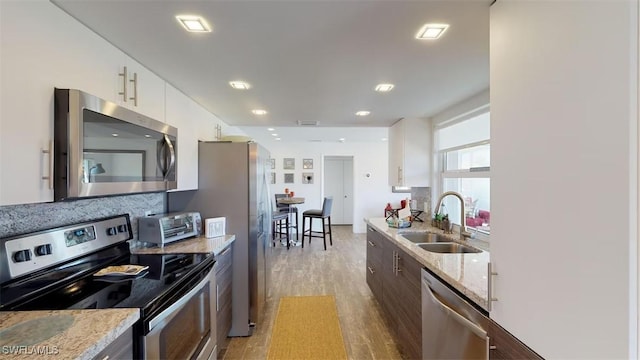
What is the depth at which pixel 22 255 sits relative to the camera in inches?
45.3

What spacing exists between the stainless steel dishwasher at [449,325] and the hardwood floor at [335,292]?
0.83 m

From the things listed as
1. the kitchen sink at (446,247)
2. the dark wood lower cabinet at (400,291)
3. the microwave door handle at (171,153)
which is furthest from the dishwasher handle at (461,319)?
the microwave door handle at (171,153)

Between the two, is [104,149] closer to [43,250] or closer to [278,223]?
[43,250]

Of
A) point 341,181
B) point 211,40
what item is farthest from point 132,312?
point 341,181

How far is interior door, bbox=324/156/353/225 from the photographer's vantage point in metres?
8.09

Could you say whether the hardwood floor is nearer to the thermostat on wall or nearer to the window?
the thermostat on wall

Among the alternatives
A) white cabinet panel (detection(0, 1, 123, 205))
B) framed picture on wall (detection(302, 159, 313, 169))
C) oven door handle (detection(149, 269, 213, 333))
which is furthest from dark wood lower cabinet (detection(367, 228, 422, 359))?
framed picture on wall (detection(302, 159, 313, 169))

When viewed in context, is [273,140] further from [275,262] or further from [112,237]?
[112,237]

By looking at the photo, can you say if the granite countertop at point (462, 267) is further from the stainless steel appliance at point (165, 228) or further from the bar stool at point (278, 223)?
the bar stool at point (278, 223)

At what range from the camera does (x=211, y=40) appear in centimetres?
141

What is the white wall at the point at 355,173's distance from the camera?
705 cm

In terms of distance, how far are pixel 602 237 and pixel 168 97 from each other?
7.99 ft

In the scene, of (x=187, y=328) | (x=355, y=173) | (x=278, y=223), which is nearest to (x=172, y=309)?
(x=187, y=328)

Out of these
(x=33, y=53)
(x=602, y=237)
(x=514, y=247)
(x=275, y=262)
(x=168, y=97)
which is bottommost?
(x=275, y=262)
